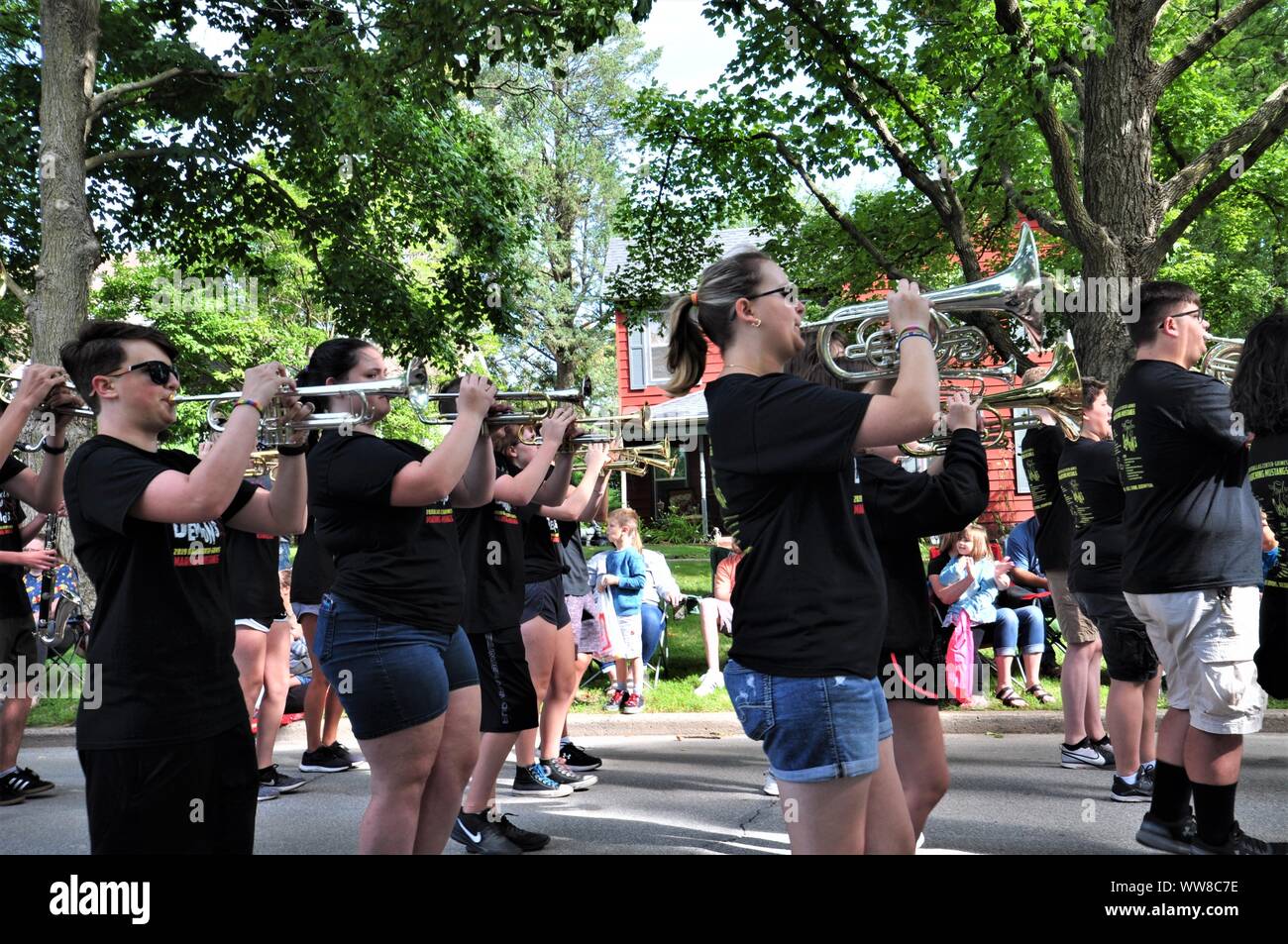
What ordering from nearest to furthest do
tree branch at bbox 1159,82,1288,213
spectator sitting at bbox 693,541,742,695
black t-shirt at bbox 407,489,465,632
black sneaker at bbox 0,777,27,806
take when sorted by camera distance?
black t-shirt at bbox 407,489,465,632
black sneaker at bbox 0,777,27,806
spectator sitting at bbox 693,541,742,695
tree branch at bbox 1159,82,1288,213

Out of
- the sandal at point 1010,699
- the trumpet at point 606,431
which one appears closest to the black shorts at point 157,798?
the trumpet at point 606,431

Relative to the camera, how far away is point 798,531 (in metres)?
2.75

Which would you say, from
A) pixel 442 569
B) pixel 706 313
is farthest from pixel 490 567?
pixel 706 313

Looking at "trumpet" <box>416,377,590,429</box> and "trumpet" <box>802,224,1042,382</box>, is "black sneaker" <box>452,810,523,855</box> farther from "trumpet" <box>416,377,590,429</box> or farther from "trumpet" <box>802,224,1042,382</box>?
"trumpet" <box>802,224,1042,382</box>

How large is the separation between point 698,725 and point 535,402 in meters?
4.39

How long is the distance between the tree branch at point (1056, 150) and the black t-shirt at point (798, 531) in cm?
895

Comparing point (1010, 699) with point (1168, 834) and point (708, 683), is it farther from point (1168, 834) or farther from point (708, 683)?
point (1168, 834)

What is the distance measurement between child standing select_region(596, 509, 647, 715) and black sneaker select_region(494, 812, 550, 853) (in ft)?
12.5

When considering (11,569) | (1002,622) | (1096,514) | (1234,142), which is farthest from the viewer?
(1234,142)

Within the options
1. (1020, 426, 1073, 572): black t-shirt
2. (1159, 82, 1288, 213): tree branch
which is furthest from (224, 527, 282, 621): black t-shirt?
(1159, 82, 1288, 213): tree branch

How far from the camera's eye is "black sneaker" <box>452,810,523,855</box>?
516 cm

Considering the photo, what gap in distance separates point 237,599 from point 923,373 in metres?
5.03

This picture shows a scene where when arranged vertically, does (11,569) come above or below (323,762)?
above
